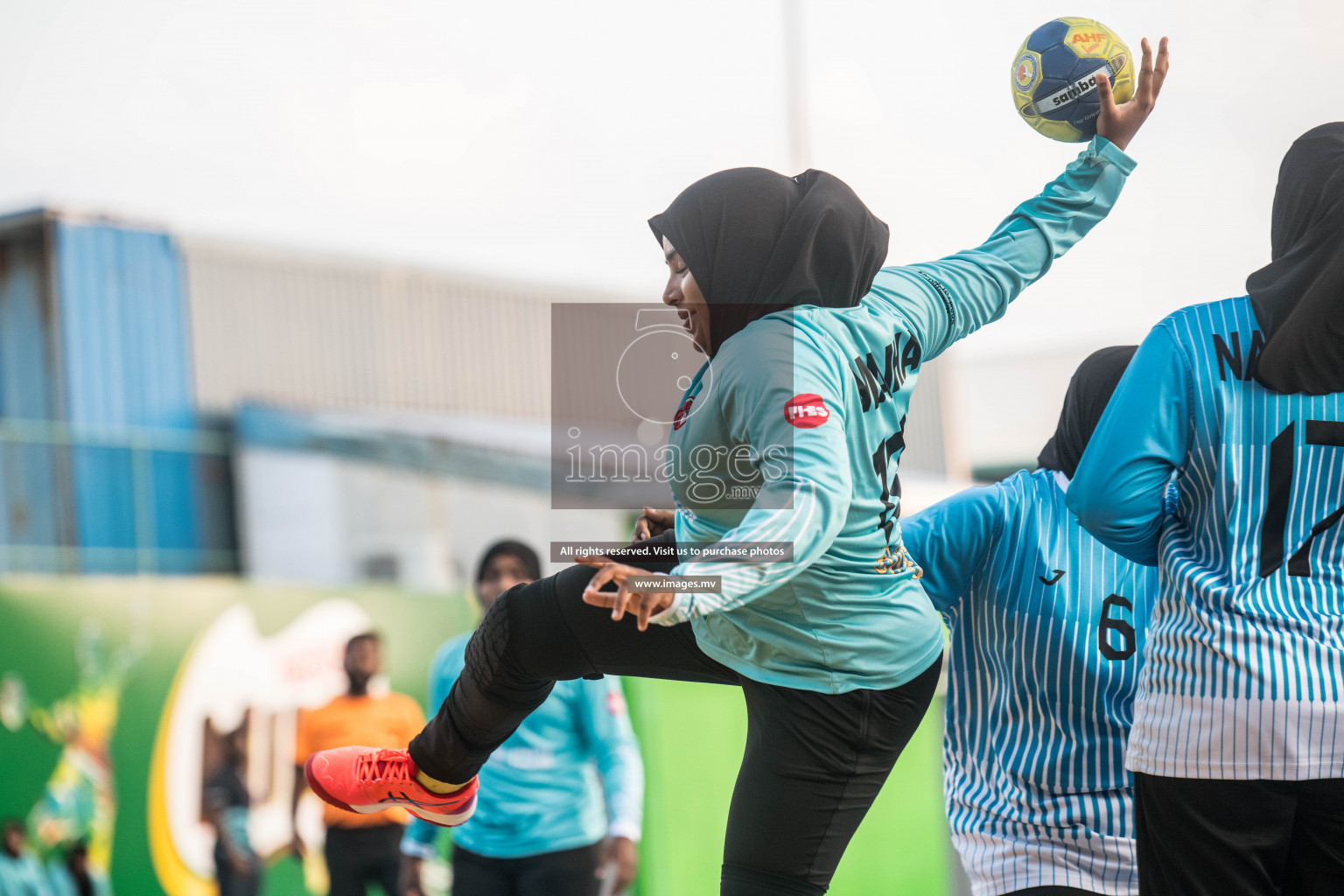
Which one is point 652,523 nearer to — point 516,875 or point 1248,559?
point 1248,559

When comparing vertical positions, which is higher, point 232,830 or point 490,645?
point 490,645

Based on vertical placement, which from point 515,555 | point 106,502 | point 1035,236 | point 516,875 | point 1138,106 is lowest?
point 516,875

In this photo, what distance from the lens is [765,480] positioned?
2203 millimetres

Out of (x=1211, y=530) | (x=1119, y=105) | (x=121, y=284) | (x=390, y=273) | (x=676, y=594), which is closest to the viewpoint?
(x=676, y=594)

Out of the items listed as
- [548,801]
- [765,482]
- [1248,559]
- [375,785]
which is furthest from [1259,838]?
[548,801]

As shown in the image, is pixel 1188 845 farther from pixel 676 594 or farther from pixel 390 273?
pixel 390 273

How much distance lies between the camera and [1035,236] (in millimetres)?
2814

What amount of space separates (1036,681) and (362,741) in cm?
471

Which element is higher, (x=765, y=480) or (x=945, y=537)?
A: (x=765, y=480)

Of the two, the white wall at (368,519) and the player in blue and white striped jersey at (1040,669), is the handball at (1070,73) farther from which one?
the white wall at (368,519)

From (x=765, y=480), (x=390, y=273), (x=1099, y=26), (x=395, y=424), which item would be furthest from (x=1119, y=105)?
(x=390, y=273)

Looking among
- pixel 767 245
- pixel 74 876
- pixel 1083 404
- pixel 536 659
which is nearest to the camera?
pixel 767 245

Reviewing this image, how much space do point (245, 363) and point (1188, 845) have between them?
21061mm

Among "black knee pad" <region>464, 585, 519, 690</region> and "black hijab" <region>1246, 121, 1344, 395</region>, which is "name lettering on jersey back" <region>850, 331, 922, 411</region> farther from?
"black knee pad" <region>464, 585, 519, 690</region>
